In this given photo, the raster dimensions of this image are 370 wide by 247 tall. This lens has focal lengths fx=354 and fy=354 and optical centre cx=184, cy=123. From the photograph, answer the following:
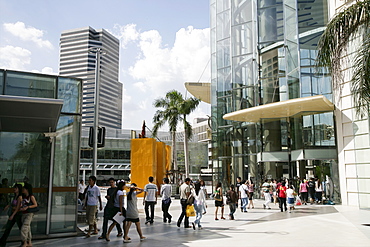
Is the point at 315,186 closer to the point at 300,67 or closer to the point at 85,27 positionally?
the point at 300,67

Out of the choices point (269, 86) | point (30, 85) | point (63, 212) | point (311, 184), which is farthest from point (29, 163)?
point (269, 86)

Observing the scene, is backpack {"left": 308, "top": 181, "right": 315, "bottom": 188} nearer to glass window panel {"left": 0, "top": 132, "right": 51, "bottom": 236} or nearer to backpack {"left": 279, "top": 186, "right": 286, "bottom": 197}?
backpack {"left": 279, "top": 186, "right": 286, "bottom": 197}

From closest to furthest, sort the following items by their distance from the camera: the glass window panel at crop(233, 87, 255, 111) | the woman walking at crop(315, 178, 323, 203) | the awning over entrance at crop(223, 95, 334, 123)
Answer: the awning over entrance at crop(223, 95, 334, 123)
the woman walking at crop(315, 178, 323, 203)
the glass window panel at crop(233, 87, 255, 111)

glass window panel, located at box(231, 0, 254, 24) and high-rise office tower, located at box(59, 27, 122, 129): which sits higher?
high-rise office tower, located at box(59, 27, 122, 129)

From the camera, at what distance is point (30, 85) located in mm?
10828

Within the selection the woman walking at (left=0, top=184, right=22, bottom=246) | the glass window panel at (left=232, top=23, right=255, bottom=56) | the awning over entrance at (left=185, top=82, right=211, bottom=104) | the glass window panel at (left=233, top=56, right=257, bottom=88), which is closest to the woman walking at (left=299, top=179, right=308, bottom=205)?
the glass window panel at (left=233, top=56, right=257, bottom=88)

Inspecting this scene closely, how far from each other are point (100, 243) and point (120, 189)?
1.57 m

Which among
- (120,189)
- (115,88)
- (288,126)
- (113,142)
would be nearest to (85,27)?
(115,88)

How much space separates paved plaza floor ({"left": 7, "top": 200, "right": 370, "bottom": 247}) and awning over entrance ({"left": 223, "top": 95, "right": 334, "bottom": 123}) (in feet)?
24.9

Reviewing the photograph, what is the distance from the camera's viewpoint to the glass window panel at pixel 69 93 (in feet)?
37.2

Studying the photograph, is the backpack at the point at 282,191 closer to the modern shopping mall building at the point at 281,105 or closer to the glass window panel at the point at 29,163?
the modern shopping mall building at the point at 281,105

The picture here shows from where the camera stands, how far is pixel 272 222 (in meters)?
14.0

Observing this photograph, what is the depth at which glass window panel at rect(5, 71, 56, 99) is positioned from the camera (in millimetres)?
10508

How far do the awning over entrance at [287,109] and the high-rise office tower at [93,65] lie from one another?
140226 mm
